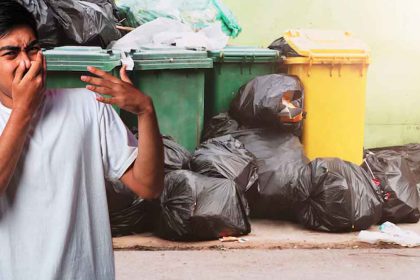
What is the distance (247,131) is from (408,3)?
2234 millimetres

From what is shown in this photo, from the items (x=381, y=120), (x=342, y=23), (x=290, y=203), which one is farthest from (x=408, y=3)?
(x=290, y=203)

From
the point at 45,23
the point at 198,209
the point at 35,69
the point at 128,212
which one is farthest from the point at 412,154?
the point at 35,69

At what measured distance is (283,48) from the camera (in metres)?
5.65

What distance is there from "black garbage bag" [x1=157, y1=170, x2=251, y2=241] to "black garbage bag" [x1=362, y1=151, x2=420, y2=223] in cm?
116

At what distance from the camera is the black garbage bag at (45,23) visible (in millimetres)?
4582

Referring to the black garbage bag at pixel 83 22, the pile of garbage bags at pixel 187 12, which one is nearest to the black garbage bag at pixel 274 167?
the pile of garbage bags at pixel 187 12

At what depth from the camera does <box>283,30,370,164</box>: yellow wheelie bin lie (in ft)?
17.7

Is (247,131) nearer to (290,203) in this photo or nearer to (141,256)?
(290,203)

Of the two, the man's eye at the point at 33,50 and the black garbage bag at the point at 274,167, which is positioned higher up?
the man's eye at the point at 33,50

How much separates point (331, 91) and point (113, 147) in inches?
154

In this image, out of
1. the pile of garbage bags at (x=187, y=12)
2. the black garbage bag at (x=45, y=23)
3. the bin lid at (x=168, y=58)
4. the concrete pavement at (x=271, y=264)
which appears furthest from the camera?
the pile of garbage bags at (x=187, y=12)

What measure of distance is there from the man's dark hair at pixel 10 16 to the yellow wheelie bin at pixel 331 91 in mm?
3900

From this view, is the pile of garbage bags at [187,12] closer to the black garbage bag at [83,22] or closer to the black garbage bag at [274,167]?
the black garbage bag at [83,22]

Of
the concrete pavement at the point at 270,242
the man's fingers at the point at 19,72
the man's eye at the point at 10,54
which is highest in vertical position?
the man's eye at the point at 10,54
